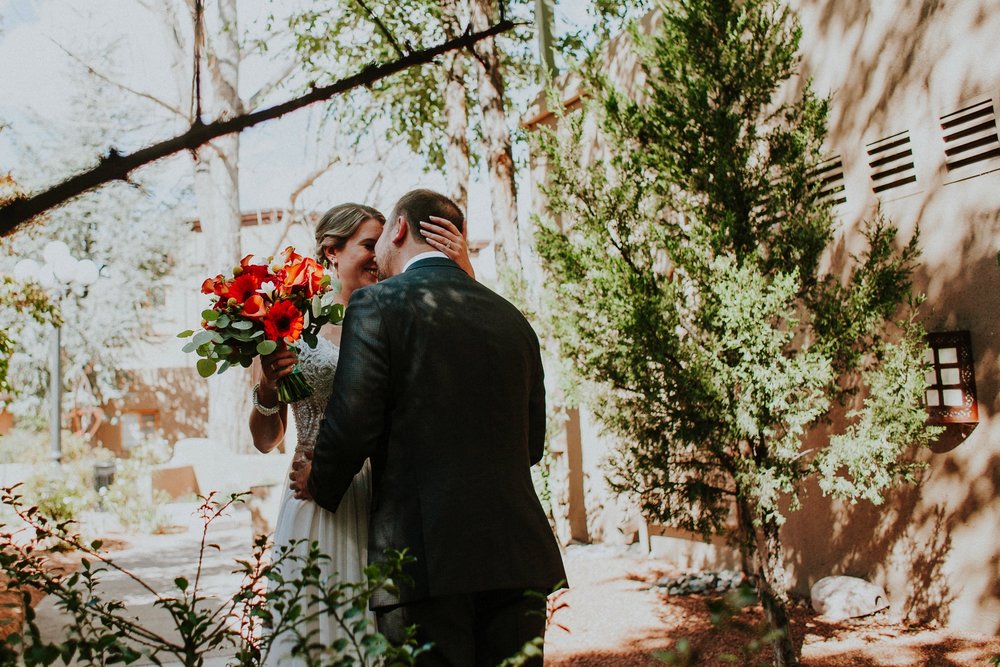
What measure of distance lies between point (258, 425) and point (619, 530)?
734cm

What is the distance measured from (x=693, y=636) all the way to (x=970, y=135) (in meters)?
3.92

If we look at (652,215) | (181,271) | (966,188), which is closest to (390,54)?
(652,215)

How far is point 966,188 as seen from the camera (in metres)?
5.45

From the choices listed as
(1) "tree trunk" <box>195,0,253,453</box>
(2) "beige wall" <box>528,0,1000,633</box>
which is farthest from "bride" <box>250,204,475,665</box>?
(1) "tree trunk" <box>195,0,253,453</box>

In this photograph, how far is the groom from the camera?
2.24 m

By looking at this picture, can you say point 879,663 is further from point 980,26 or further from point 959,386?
point 980,26

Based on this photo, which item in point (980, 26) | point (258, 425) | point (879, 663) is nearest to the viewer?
point (258, 425)

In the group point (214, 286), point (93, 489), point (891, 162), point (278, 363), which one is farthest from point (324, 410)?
point (93, 489)

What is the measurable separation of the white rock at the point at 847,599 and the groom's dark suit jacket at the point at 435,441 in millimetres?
4374

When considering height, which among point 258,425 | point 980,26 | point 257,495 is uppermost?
point 980,26

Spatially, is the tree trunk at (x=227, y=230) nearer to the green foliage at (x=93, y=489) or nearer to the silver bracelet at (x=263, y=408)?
the green foliage at (x=93, y=489)

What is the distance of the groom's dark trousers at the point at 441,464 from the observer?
224 centimetres

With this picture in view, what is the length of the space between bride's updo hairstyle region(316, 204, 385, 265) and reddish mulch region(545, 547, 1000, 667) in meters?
2.56

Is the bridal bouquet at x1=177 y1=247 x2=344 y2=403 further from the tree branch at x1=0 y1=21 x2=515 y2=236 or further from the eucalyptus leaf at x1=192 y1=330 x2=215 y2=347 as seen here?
the tree branch at x1=0 y1=21 x2=515 y2=236
